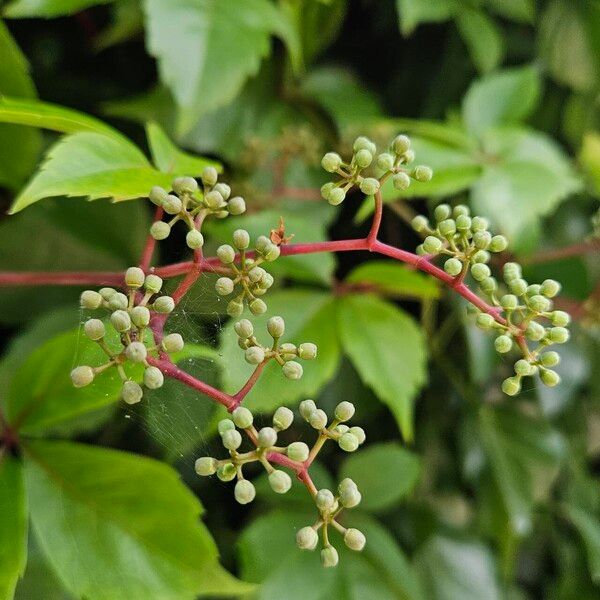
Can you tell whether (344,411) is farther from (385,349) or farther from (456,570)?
(456,570)

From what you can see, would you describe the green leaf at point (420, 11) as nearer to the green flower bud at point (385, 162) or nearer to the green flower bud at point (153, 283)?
the green flower bud at point (385, 162)

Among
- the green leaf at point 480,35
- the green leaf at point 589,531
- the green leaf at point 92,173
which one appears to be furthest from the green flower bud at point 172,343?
the green leaf at point 589,531

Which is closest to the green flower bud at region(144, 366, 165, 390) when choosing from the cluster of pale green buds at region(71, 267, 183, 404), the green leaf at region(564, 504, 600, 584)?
the cluster of pale green buds at region(71, 267, 183, 404)

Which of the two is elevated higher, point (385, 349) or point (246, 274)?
point (246, 274)

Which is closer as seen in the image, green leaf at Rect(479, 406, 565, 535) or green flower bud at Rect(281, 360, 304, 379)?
green flower bud at Rect(281, 360, 304, 379)

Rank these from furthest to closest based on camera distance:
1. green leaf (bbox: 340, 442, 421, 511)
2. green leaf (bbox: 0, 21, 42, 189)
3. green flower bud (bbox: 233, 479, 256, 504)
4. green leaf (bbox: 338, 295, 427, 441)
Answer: green leaf (bbox: 340, 442, 421, 511), green leaf (bbox: 338, 295, 427, 441), green leaf (bbox: 0, 21, 42, 189), green flower bud (bbox: 233, 479, 256, 504)

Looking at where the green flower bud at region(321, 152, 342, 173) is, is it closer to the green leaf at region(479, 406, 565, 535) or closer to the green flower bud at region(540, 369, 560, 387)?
the green flower bud at region(540, 369, 560, 387)

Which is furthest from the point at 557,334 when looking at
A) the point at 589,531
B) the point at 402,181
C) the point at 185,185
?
the point at 589,531
